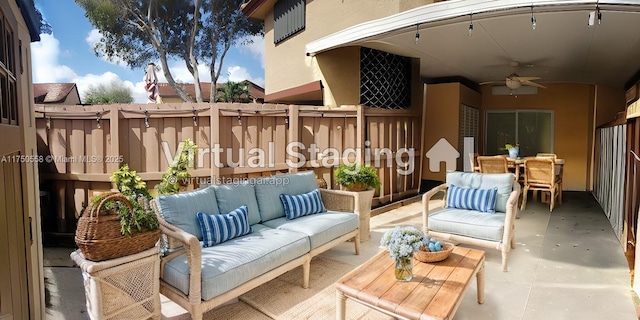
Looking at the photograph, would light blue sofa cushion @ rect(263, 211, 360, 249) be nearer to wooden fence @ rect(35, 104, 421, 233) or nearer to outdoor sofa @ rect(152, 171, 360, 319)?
outdoor sofa @ rect(152, 171, 360, 319)

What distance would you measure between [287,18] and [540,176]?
654cm

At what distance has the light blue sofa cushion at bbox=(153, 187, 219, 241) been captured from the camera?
2967 mm

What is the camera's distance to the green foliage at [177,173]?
3.77 metres

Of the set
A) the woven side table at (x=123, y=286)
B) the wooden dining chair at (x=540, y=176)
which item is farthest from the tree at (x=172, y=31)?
the woven side table at (x=123, y=286)

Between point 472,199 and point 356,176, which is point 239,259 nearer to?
point 356,176

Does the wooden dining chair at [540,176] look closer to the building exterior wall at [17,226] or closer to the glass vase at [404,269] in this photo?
the glass vase at [404,269]

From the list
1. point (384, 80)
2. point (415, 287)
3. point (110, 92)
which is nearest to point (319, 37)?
point (384, 80)

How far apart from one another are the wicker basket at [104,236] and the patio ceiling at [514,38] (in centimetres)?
382

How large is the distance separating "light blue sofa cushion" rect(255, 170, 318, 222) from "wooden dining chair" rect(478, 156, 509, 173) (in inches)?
154

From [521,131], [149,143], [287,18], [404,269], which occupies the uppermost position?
[287,18]

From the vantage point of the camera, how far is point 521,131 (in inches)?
355

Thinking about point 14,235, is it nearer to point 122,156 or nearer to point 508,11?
point 122,156

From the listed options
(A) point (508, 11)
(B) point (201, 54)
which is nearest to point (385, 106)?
(A) point (508, 11)

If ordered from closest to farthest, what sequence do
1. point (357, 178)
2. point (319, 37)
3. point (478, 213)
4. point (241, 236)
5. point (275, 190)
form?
point (241, 236)
point (275, 190)
point (478, 213)
point (357, 178)
point (319, 37)
